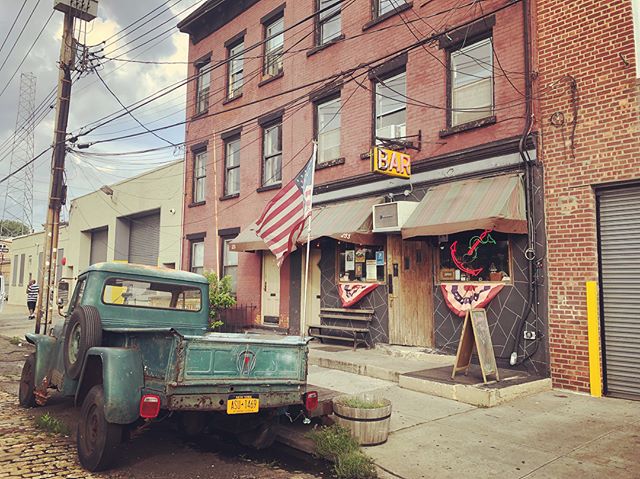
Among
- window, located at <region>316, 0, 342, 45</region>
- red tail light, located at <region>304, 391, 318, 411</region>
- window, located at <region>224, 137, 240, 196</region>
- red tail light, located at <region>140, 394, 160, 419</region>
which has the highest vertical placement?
window, located at <region>316, 0, 342, 45</region>

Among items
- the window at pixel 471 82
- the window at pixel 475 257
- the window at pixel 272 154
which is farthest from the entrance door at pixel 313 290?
the window at pixel 471 82

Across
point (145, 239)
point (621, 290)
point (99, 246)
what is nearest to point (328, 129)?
point (621, 290)

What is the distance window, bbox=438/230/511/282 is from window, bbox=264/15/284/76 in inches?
331

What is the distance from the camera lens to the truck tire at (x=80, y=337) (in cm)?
531

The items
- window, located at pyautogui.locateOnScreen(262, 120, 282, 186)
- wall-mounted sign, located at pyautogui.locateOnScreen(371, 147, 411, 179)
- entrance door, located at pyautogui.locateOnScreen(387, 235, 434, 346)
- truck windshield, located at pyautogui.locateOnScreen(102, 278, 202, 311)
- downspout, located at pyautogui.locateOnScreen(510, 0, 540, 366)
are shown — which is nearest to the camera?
truck windshield, located at pyautogui.locateOnScreen(102, 278, 202, 311)

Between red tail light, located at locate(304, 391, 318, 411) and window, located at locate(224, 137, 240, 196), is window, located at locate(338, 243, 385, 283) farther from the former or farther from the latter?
red tail light, located at locate(304, 391, 318, 411)

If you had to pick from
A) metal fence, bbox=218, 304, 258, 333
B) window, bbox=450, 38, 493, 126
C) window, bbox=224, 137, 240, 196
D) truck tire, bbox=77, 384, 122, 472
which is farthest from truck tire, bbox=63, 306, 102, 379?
window, bbox=224, 137, 240, 196

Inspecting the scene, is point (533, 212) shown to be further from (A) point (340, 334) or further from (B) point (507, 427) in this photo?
(A) point (340, 334)

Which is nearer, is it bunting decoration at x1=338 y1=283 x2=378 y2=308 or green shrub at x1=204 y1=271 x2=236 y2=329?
bunting decoration at x1=338 y1=283 x2=378 y2=308

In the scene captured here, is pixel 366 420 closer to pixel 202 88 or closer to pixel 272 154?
pixel 272 154

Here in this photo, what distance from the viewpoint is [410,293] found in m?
10.7

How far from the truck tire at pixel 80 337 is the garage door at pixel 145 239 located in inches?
616

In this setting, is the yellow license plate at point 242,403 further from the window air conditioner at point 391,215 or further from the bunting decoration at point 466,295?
the window air conditioner at point 391,215

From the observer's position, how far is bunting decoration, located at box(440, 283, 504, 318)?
896 centimetres
